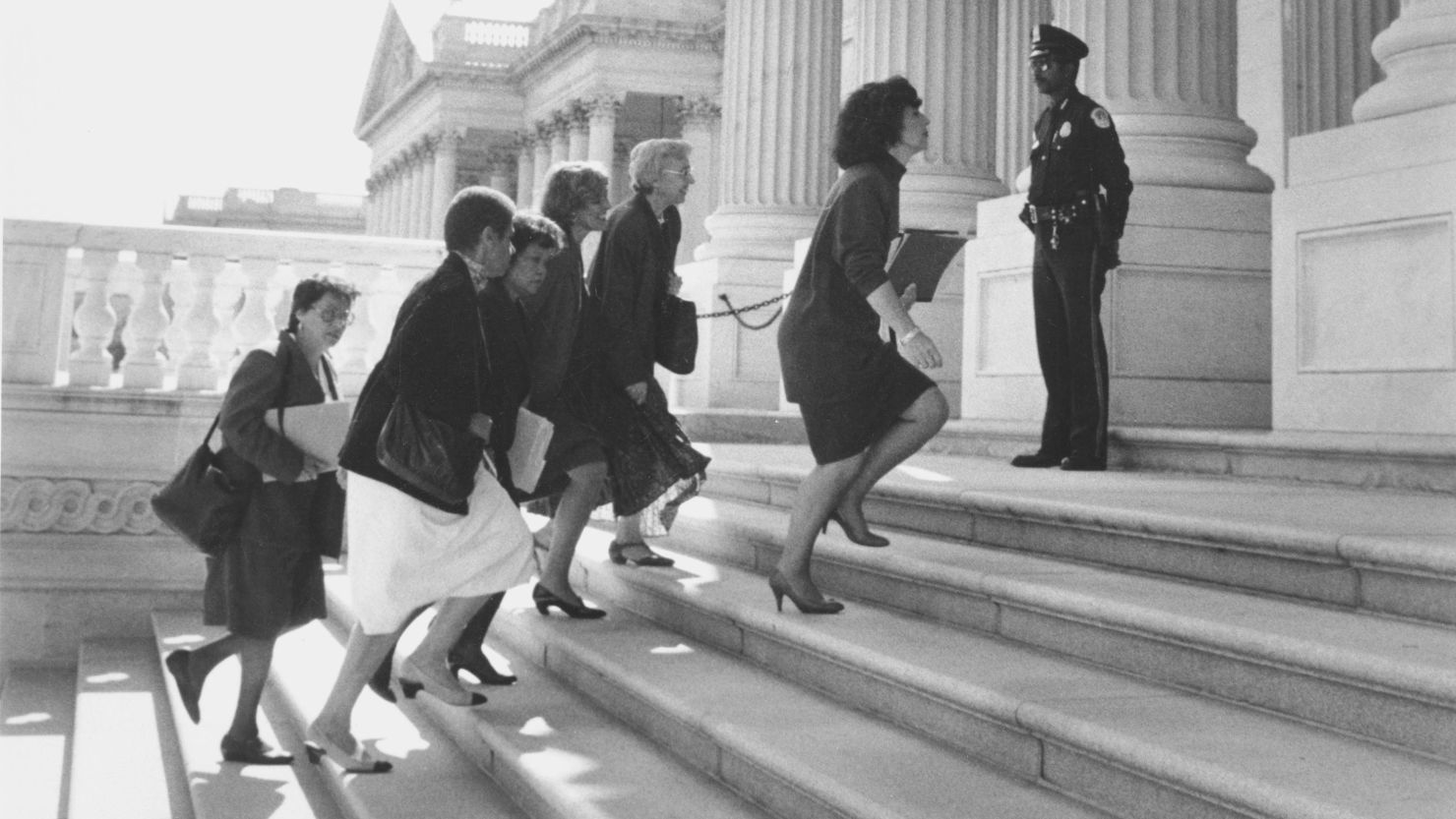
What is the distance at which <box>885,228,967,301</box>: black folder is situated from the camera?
579 centimetres

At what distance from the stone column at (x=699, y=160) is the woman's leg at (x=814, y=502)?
2909cm

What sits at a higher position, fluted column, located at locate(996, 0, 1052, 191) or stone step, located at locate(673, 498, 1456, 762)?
fluted column, located at locate(996, 0, 1052, 191)

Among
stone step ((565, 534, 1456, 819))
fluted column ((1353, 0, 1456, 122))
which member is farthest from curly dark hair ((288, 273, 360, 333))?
fluted column ((1353, 0, 1456, 122))

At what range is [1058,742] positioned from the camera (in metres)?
3.01

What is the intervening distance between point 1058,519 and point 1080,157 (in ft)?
7.41

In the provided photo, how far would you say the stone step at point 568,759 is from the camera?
3461mm

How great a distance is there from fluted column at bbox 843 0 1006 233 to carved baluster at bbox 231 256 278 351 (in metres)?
4.53

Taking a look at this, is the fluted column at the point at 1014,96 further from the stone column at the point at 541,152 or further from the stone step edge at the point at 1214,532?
the stone column at the point at 541,152

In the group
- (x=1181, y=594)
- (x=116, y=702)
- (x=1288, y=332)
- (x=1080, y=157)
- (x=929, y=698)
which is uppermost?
(x=1080, y=157)

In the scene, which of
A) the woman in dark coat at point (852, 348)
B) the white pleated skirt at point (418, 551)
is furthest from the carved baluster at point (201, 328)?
the woman in dark coat at point (852, 348)

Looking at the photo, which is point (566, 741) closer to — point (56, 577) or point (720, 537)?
point (720, 537)

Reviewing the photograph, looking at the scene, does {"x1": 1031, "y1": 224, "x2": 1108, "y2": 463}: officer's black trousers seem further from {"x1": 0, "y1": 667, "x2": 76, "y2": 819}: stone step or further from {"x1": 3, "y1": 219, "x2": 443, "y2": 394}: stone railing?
{"x1": 3, "y1": 219, "x2": 443, "y2": 394}: stone railing

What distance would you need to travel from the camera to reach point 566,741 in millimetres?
4113

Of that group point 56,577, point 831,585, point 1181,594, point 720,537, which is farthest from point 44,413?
point 1181,594
